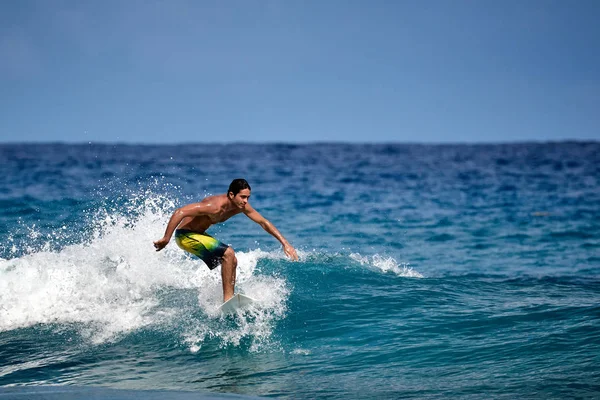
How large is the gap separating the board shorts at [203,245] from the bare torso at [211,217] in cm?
8

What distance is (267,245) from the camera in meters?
16.8

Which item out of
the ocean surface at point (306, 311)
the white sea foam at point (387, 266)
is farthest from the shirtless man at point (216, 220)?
the white sea foam at point (387, 266)

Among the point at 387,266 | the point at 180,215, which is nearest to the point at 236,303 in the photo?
the point at 180,215

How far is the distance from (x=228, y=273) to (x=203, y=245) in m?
0.54

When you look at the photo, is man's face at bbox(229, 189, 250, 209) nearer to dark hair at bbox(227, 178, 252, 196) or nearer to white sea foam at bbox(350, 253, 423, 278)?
dark hair at bbox(227, 178, 252, 196)

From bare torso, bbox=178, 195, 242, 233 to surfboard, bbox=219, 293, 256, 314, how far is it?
110 centimetres

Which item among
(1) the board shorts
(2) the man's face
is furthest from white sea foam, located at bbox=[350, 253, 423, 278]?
(2) the man's face

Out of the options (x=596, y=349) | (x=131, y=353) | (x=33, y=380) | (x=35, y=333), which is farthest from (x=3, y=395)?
(x=596, y=349)

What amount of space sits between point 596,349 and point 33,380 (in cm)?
705

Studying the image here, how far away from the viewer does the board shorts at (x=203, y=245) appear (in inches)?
374

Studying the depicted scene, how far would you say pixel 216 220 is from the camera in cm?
971

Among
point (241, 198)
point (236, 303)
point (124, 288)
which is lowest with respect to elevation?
point (124, 288)

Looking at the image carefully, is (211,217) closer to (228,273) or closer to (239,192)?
(239,192)

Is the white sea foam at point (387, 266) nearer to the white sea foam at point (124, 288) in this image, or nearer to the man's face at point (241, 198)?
the white sea foam at point (124, 288)
